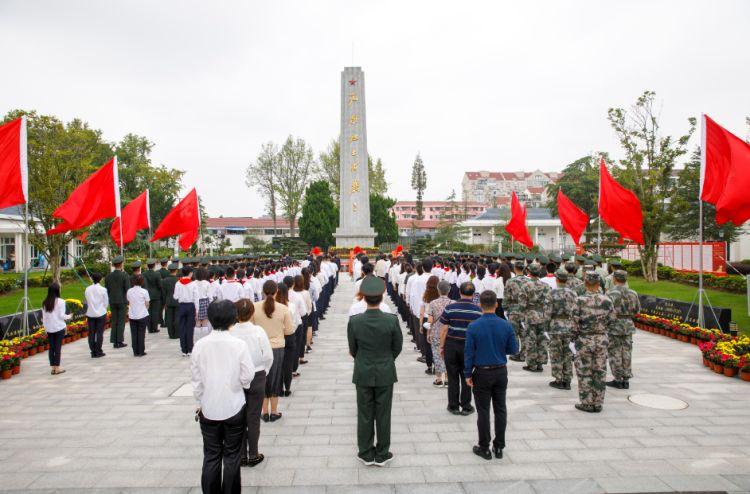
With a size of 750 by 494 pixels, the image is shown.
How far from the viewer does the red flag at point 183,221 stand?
12914 mm

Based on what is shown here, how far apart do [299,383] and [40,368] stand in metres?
4.99

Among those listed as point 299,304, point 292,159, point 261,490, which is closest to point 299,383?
point 299,304

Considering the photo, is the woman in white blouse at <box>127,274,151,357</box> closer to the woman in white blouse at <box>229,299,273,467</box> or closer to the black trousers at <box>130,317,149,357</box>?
the black trousers at <box>130,317,149,357</box>

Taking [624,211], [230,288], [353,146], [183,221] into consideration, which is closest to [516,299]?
[624,211]

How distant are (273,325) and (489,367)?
8.19ft

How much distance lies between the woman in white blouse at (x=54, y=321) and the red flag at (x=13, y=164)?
204 centimetres

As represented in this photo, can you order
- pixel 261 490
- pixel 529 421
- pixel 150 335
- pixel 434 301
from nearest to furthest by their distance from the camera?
pixel 261 490
pixel 529 421
pixel 434 301
pixel 150 335

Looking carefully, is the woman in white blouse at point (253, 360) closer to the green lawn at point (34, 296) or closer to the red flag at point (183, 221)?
the red flag at point (183, 221)

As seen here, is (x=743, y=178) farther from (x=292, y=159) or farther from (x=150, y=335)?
(x=292, y=159)

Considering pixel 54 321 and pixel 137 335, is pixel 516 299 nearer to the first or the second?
pixel 137 335

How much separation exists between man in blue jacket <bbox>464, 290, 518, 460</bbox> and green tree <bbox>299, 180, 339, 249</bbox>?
131ft

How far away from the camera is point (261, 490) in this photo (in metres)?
4.12

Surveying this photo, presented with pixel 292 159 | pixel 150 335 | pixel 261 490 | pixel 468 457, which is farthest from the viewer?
pixel 292 159

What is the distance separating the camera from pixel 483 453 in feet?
15.5
